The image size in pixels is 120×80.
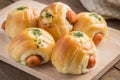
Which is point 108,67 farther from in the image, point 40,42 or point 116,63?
point 40,42

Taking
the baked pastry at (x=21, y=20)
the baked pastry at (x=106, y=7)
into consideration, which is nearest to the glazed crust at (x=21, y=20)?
the baked pastry at (x=21, y=20)

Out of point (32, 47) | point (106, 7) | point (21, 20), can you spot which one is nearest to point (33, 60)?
point (32, 47)

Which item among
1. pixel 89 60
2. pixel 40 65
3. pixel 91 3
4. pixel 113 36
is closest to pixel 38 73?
pixel 40 65

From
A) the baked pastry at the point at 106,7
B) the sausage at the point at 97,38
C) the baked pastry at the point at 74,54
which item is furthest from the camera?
the baked pastry at the point at 106,7

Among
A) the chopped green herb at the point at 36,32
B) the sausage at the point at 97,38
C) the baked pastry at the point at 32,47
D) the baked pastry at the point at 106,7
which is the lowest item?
the baked pastry at the point at 106,7

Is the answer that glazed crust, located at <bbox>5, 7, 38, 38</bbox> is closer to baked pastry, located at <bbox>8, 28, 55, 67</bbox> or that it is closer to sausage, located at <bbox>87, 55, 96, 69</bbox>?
baked pastry, located at <bbox>8, 28, 55, 67</bbox>

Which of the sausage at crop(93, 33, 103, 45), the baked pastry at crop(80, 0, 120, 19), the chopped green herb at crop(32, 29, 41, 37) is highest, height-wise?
the chopped green herb at crop(32, 29, 41, 37)

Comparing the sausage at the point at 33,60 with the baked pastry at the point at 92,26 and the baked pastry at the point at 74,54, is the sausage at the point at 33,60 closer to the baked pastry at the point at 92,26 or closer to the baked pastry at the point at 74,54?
the baked pastry at the point at 74,54

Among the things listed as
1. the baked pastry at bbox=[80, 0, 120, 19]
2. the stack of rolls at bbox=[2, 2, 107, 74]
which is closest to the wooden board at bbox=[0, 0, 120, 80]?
the stack of rolls at bbox=[2, 2, 107, 74]

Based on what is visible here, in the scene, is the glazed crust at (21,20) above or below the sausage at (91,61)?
above
